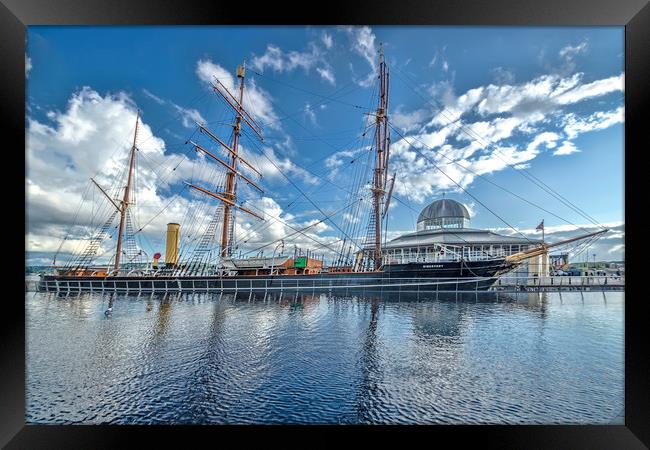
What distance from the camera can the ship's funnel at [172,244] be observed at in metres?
19.9

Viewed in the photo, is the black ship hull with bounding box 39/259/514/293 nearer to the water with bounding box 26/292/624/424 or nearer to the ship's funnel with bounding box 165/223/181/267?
the ship's funnel with bounding box 165/223/181/267

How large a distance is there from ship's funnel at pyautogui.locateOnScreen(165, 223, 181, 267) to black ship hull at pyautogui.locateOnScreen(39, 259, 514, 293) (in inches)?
85.6

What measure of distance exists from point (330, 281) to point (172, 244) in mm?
12456

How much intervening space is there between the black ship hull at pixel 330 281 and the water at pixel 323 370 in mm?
6089

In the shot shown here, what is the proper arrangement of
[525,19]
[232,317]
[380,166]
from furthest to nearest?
1. [380,166]
2. [232,317]
3. [525,19]

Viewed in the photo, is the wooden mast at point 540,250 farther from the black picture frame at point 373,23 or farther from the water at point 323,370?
the black picture frame at point 373,23

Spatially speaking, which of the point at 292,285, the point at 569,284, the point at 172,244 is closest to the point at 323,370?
the point at 292,285

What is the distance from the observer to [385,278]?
15.9m

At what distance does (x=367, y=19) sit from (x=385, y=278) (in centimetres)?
1415

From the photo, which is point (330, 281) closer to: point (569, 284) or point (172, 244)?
point (172, 244)
